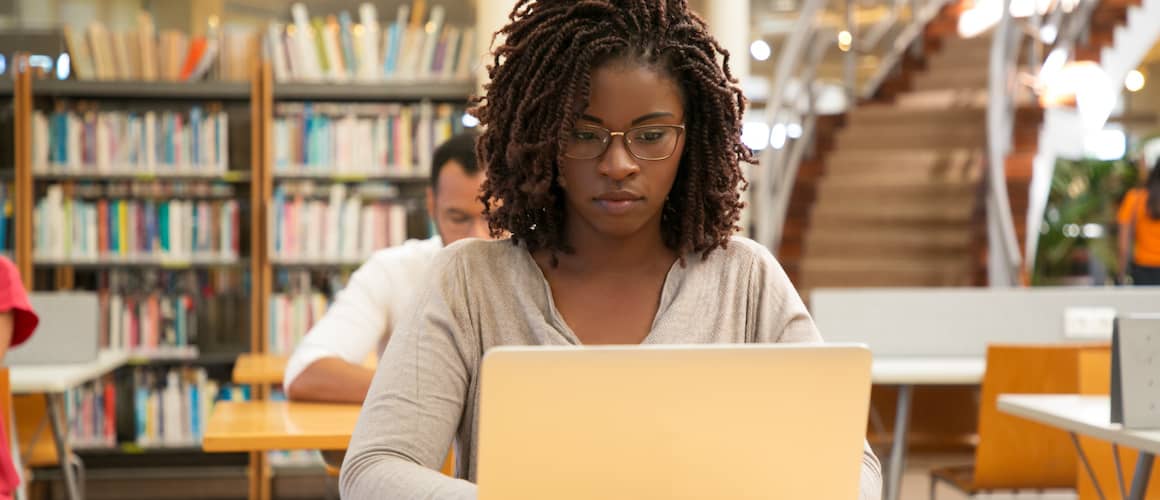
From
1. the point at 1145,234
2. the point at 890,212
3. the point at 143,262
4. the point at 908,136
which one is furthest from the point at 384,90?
the point at 1145,234

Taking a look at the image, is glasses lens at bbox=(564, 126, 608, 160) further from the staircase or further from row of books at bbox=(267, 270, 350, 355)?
→ the staircase

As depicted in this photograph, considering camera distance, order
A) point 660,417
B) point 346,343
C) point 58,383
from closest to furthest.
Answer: point 660,417 → point 346,343 → point 58,383

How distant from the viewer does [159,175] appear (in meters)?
4.98

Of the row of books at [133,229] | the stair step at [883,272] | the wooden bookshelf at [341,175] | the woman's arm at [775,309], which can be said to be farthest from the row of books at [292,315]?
the woman's arm at [775,309]

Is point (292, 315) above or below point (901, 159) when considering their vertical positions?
Answer: below

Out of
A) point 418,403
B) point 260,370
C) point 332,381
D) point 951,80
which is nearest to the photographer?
point 418,403

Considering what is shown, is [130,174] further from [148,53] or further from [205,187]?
[148,53]

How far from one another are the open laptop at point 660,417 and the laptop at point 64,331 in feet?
11.0

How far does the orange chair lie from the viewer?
10.7 ft

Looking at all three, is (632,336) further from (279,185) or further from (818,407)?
(279,185)

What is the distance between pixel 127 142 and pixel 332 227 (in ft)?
3.06

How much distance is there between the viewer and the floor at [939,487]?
4.41 m

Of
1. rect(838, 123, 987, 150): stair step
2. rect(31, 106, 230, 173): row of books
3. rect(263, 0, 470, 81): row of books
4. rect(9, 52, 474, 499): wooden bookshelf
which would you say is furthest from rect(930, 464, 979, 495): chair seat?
rect(838, 123, 987, 150): stair step

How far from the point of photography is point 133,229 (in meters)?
5.00
